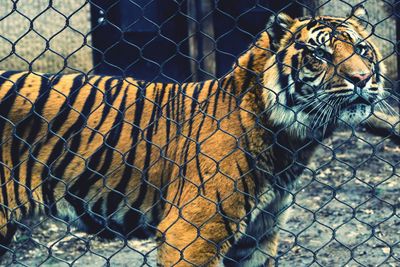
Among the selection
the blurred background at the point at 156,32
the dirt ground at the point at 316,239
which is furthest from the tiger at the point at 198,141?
the blurred background at the point at 156,32

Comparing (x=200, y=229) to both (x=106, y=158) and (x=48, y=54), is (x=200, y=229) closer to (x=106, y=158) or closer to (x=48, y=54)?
(x=106, y=158)

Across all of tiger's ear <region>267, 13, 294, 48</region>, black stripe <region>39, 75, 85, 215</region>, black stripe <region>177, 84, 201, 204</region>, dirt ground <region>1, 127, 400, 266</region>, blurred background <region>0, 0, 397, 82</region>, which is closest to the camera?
tiger's ear <region>267, 13, 294, 48</region>

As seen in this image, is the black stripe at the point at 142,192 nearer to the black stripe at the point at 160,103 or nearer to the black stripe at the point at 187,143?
the black stripe at the point at 160,103

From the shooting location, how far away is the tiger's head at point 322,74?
8.94ft

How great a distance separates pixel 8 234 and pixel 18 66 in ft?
12.5

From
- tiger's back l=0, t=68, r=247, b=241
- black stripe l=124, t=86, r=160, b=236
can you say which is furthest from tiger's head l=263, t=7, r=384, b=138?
black stripe l=124, t=86, r=160, b=236

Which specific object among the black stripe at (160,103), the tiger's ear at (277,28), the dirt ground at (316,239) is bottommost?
the dirt ground at (316,239)

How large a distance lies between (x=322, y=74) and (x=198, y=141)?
60 centimetres

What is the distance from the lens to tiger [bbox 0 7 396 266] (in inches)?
111

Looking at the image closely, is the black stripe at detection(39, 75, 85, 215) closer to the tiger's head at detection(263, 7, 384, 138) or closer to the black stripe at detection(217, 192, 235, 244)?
the black stripe at detection(217, 192, 235, 244)

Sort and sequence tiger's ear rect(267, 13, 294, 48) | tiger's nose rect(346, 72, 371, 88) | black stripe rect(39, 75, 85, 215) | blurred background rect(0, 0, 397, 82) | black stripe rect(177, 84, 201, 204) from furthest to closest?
1. blurred background rect(0, 0, 397, 82)
2. black stripe rect(39, 75, 85, 215)
3. black stripe rect(177, 84, 201, 204)
4. tiger's ear rect(267, 13, 294, 48)
5. tiger's nose rect(346, 72, 371, 88)

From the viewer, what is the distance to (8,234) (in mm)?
3125

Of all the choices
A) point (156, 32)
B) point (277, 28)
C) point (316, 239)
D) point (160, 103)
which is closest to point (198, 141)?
point (160, 103)

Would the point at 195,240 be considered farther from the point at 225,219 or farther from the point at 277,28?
the point at 277,28
